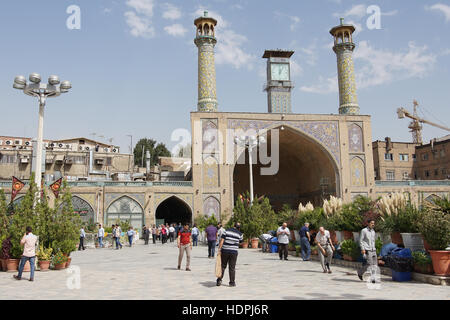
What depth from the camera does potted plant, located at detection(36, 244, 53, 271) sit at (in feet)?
36.2

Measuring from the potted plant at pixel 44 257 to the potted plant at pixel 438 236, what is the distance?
898cm

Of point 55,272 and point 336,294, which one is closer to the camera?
point 336,294

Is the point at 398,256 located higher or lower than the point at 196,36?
lower

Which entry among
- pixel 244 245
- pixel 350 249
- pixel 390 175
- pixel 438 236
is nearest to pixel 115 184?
pixel 244 245

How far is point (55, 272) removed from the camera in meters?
10.8

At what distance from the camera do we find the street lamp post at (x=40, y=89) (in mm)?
11861

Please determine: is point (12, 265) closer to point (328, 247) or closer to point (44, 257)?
point (44, 257)

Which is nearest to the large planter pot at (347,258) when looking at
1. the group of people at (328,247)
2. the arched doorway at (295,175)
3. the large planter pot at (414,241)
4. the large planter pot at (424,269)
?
the group of people at (328,247)

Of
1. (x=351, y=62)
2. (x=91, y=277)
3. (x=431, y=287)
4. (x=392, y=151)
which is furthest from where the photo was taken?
(x=392, y=151)

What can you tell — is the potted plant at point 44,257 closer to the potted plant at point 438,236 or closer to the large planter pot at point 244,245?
the potted plant at point 438,236

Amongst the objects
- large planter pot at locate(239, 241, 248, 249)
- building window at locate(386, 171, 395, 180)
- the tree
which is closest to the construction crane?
building window at locate(386, 171, 395, 180)

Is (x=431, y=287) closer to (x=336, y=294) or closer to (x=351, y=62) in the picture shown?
(x=336, y=294)

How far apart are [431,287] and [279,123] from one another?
26836 mm
